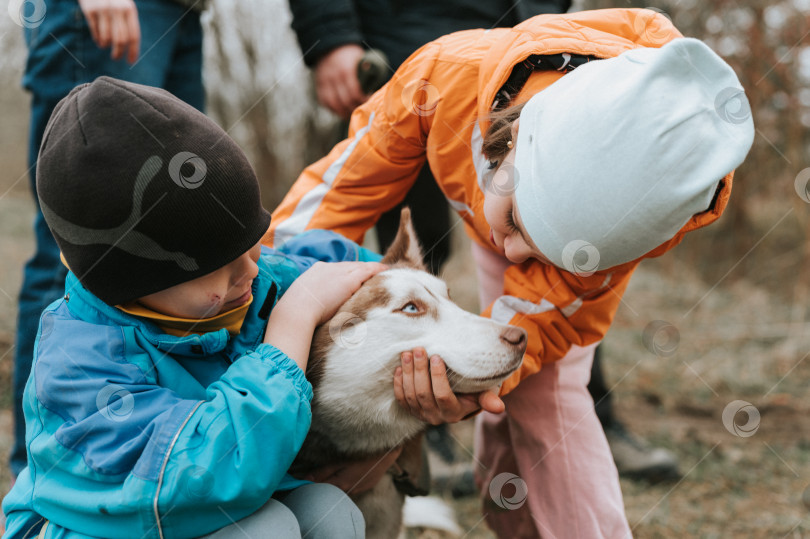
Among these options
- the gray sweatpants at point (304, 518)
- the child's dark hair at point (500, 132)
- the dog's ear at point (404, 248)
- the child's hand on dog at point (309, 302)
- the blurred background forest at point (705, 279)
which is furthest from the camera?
the blurred background forest at point (705, 279)

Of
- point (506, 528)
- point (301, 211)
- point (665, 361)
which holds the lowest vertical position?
point (665, 361)

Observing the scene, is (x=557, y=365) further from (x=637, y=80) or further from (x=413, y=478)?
(x=637, y=80)

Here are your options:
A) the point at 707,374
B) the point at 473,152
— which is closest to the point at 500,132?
the point at 473,152

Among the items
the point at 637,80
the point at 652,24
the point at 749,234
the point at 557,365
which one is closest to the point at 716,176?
the point at 637,80

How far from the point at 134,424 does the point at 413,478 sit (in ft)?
3.13

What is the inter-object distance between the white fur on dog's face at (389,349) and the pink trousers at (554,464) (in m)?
0.51

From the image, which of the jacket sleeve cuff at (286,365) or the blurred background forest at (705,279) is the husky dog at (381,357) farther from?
the blurred background forest at (705,279)

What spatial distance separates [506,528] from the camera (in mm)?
2352

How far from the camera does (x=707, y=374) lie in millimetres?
4246

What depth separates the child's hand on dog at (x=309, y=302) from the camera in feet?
5.32

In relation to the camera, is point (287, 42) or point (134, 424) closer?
point (134, 424)

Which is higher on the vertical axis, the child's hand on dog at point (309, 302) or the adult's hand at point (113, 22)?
the adult's hand at point (113, 22)

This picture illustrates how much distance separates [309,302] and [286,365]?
242 millimetres

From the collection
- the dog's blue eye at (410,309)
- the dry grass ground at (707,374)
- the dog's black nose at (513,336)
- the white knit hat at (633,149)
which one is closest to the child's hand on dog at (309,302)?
the dog's blue eye at (410,309)
